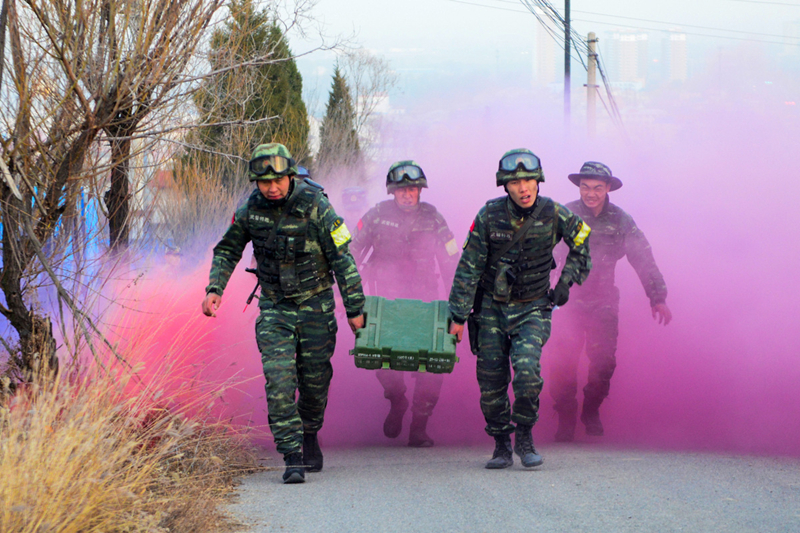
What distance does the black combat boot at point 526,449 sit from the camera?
4.97 m

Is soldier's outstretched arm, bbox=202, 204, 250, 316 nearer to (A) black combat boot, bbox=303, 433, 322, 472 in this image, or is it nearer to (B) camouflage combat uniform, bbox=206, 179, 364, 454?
(B) camouflage combat uniform, bbox=206, 179, 364, 454

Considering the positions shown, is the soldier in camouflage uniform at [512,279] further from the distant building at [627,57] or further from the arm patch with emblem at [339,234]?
the distant building at [627,57]

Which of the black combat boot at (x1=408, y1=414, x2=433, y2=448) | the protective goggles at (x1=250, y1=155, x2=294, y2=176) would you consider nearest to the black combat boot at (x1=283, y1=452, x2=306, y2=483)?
the black combat boot at (x1=408, y1=414, x2=433, y2=448)

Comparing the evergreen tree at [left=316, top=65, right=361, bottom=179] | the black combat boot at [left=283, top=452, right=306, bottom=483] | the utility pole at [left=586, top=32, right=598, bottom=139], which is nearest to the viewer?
the black combat boot at [left=283, top=452, right=306, bottom=483]

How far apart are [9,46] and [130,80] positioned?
2.19ft

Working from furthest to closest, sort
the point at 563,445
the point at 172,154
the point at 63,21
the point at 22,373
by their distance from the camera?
1. the point at 172,154
2. the point at 563,445
3. the point at 22,373
4. the point at 63,21

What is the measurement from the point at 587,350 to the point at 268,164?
2968mm

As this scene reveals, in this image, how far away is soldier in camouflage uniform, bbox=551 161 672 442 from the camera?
6.38 m

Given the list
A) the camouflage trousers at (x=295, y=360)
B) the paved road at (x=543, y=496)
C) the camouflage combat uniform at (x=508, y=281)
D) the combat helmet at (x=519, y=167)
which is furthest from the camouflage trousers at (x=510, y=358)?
the camouflage trousers at (x=295, y=360)

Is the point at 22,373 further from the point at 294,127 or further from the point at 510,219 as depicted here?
the point at 294,127

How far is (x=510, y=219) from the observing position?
17.1 feet

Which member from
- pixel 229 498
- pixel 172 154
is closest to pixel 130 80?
pixel 172 154

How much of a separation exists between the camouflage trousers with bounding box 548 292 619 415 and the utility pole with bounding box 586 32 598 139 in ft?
34.8

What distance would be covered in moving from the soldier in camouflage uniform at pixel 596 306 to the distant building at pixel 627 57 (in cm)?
1177
